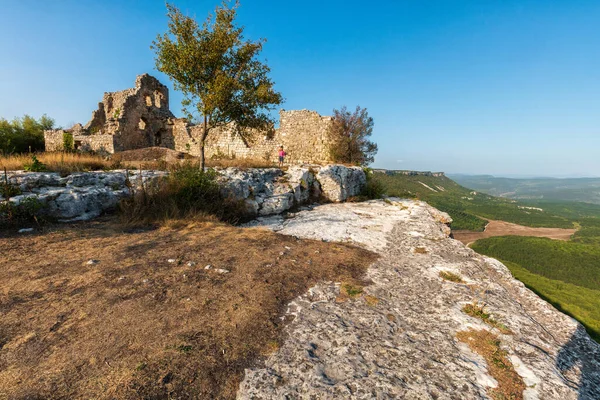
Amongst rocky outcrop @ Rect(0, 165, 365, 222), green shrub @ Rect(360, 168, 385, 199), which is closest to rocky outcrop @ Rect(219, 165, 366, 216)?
rocky outcrop @ Rect(0, 165, 365, 222)

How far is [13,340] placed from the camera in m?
2.48

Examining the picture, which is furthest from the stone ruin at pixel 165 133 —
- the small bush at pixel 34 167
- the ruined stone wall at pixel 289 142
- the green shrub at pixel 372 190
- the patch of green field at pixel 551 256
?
the patch of green field at pixel 551 256

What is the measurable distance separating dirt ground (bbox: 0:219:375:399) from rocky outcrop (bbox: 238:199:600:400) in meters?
0.33

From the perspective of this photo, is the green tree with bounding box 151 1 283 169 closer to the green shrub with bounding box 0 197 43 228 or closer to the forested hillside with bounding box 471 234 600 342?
the green shrub with bounding box 0 197 43 228

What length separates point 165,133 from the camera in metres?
22.6

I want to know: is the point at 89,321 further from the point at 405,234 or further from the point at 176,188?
the point at 405,234

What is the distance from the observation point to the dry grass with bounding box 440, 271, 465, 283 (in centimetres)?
434

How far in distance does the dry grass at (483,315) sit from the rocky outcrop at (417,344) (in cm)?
5

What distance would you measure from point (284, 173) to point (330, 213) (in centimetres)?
354

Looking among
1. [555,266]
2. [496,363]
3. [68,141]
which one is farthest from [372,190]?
[555,266]

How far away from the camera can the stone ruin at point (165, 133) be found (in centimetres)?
1781

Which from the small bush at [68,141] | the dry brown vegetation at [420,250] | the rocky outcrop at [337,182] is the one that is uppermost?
the small bush at [68,141]

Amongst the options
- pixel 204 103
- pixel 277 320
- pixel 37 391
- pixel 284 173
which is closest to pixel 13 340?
pixel 37 391

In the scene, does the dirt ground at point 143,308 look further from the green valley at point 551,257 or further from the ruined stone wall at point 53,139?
the ruined stone wall at point 53,139
